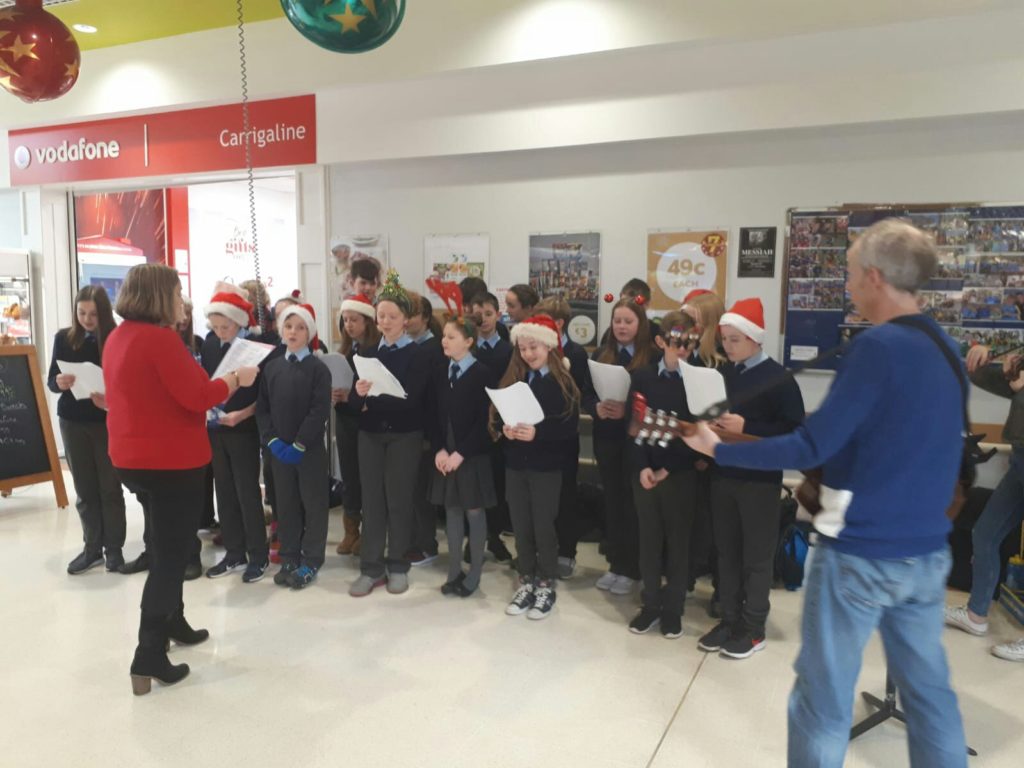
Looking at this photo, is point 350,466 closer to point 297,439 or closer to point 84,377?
point 297,439

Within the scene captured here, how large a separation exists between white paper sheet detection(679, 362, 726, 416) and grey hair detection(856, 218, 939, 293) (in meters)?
1.06

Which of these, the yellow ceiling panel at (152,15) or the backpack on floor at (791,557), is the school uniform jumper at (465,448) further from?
the yellow ceiling panel at (152,15)

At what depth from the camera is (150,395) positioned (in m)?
2.47

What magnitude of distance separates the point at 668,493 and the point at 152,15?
506 cm

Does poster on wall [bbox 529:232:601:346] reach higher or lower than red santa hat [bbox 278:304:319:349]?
higher

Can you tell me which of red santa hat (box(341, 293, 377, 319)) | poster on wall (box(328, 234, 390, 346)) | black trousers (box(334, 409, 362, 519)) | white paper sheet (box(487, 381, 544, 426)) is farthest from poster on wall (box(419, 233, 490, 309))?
white paper sheet (box(487, 381, 544, 426))

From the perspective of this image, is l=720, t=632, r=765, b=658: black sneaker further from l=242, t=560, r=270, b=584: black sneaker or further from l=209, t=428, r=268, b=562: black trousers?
l=242, t=560, r=270, b=584: black sneaker

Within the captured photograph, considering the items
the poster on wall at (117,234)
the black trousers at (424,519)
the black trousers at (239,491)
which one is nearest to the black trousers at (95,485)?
the black trousers at (239,491)

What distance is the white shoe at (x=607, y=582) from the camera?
366 centimetres

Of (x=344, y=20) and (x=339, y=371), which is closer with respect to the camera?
(x=344, y=20)

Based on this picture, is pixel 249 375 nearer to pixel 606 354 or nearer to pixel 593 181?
pixel 606 354

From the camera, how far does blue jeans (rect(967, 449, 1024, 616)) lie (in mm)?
2984

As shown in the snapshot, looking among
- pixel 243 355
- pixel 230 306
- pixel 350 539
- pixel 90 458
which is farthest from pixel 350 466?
pixel 90 458

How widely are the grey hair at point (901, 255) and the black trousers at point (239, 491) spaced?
9.40 ft
